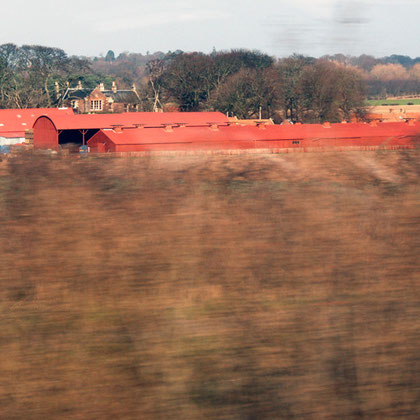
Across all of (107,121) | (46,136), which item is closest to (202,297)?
(46,136)

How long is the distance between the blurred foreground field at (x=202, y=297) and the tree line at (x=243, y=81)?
103 cm

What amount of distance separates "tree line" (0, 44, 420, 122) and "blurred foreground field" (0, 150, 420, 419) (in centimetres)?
103

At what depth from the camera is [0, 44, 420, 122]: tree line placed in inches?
171

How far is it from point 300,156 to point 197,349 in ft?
5.73

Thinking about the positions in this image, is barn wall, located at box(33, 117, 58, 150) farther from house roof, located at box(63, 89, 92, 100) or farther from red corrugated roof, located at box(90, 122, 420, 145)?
house roof, located at box(63, 89, 92, 100)

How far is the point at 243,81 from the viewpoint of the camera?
48.0ft

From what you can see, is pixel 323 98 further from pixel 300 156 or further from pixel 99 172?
pixel 99 172

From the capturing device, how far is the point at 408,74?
14.5 ft

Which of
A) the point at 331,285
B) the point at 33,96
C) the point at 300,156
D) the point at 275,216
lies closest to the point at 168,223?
the point at 275,216

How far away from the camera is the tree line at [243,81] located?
4355 millimetres

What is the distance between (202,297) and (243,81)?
12.0 m

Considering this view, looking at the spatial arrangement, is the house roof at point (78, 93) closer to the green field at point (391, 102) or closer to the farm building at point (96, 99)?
the farm building at point (96, 99)

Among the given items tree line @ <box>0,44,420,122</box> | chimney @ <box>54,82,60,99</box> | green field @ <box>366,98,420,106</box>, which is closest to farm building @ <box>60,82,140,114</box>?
chimney @ <box>54,82,60,99</box>

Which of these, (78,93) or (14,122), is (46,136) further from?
(78,93)
